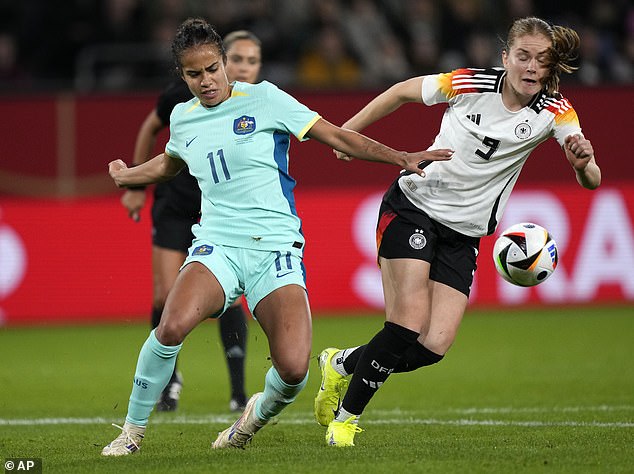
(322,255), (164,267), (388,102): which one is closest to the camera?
(388,102)

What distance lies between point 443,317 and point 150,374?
165 centimetres

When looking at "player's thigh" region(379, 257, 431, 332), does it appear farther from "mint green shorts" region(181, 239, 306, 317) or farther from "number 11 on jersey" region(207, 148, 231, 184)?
"number 11 on jersey" region(207, 148, 231, 184)

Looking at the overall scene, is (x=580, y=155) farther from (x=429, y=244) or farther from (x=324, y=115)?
(x=324, y=115)

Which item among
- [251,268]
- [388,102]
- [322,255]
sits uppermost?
[388,102]

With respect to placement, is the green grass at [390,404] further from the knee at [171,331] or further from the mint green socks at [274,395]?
the knee at [171,331]

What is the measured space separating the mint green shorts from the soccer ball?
1.36 meters

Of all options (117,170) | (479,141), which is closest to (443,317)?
(479,141)

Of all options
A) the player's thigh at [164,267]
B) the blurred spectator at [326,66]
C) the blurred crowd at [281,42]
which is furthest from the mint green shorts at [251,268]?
the blurred spectator at [326,66]

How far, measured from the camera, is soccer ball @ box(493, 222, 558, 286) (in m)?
6.72

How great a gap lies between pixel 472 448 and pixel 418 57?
1085 cm

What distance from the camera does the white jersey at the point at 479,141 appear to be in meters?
6.39

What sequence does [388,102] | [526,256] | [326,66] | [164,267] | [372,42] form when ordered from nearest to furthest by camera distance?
[388,102], [526,256], [164,267], [326,66], [372,42]

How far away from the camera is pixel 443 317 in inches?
256

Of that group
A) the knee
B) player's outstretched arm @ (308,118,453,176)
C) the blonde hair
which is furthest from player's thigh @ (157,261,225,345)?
the blonde hair
